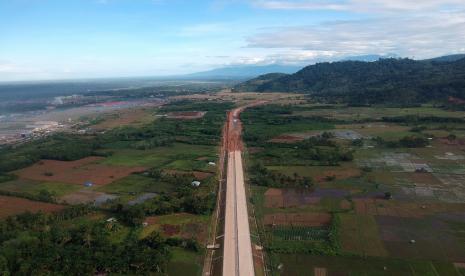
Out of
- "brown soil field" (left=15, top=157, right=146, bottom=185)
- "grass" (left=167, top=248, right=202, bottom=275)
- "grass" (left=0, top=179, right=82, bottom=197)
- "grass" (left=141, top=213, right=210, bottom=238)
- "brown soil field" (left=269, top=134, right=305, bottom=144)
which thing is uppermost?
"brown soil field" (left=269, top=134, right=305, bottom=144)

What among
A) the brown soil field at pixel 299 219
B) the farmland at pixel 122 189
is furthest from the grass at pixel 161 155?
the brown soil field at pixel 299 219

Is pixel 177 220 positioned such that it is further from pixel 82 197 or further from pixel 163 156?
pixel 163 156

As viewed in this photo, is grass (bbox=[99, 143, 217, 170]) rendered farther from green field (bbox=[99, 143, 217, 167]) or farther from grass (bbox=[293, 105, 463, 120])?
grass (bbox=[293, 105, 463, 120])

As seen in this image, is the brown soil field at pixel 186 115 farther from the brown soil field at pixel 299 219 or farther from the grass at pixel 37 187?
the brown soil field at pixel 299 219

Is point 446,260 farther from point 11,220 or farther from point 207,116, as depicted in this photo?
point 207,116

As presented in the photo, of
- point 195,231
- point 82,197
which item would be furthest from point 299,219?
point 82,197

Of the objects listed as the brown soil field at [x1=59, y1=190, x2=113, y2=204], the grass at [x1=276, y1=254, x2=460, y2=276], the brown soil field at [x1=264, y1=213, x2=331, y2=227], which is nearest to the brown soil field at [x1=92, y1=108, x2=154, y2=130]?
the brown soil field at [x1=59, y1=190, x2=113, y2=204]
